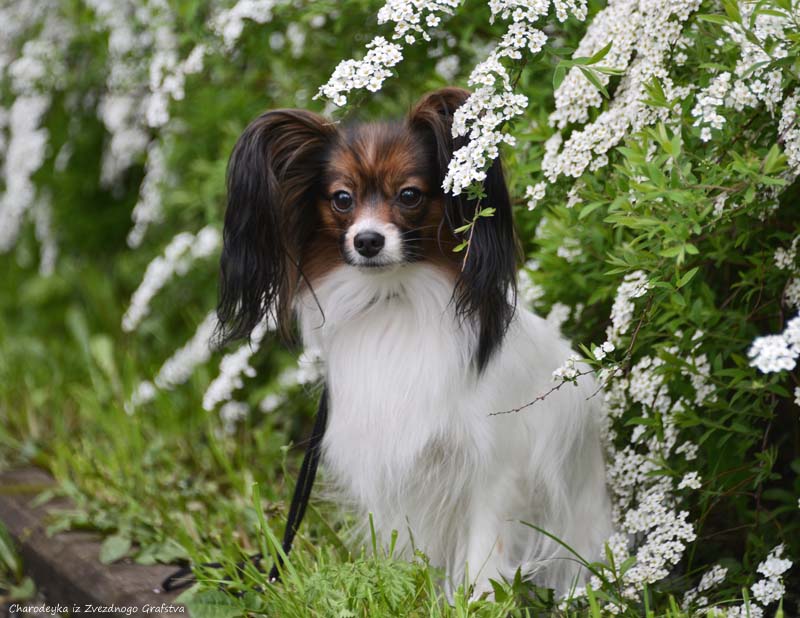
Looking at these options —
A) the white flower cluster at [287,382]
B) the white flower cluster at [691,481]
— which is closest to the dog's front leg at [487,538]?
the white flower cluster at [691,481]

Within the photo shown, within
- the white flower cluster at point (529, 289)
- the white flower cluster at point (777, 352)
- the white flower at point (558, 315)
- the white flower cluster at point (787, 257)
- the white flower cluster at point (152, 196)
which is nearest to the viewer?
the white flower cluster at point (777, 352)

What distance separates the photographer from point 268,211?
2814mm

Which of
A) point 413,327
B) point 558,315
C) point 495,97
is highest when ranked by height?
point 495,97

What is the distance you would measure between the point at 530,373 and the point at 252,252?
33.5 inches

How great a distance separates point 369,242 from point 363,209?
0.14m

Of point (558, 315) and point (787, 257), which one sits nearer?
point (787, 257)

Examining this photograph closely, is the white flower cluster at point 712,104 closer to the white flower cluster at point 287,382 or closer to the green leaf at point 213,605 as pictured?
the white flower cluster at point 287,382

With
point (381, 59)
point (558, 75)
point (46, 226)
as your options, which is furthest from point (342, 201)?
point (46, 226)

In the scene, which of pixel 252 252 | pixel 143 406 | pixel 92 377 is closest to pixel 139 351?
pixel 92 377

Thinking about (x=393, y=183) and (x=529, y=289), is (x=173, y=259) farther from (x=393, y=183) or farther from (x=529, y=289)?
(x=393, y=183)

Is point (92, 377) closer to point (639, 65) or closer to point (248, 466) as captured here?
point (248, 466)

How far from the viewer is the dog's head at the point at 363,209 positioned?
8.91 feet

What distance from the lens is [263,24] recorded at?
3.65 metres

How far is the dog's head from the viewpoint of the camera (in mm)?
2717
